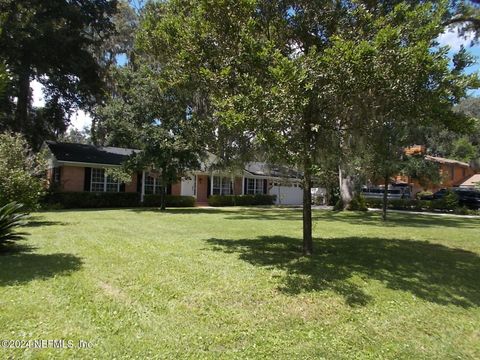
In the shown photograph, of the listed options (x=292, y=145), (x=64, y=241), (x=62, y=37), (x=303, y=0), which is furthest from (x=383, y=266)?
(x=62, y=37)

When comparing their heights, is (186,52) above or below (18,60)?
below

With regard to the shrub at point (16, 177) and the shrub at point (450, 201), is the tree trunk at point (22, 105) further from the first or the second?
the shrub at point (450, 201)

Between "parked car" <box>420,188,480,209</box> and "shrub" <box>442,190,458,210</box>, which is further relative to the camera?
"parked car" <box>420,188,480,209</box>

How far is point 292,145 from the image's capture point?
23.3 feet

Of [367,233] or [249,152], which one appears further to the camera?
[367,233]

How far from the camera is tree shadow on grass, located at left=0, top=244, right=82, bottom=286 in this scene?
631cm

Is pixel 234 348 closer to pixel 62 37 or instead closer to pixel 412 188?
pixel 62 37

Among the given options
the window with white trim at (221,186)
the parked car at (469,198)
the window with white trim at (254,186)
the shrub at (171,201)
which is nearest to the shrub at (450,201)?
the parked car at (469,198)

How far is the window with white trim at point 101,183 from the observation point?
82.9ft

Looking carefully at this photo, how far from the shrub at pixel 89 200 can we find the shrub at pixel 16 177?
30.7ft

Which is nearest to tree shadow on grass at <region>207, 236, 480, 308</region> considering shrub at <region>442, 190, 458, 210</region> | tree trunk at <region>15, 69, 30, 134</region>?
shrub at <region>442, 190, 458, 210</region>

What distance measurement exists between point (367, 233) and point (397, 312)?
834cm

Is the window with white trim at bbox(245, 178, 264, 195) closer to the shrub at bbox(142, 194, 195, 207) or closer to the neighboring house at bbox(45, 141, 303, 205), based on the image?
the neighboring house at bbox(45, 141, 303, 205)

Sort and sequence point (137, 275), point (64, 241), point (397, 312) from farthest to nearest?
point (64, 241) → point (137, 275) → point (397, 312)
